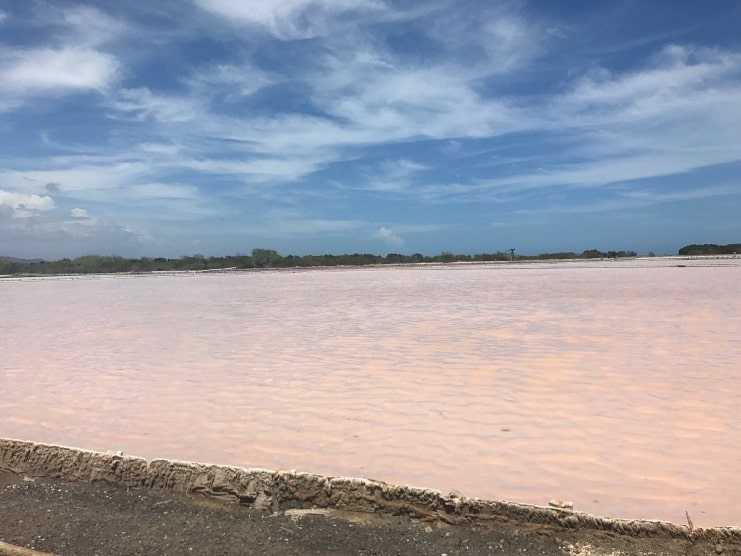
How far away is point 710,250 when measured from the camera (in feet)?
165

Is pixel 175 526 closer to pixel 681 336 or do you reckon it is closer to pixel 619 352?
pixel 619 352

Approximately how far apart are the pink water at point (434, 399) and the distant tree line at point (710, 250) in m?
44.2

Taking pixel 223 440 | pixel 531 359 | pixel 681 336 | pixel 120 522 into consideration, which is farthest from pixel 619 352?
pixel 120 522

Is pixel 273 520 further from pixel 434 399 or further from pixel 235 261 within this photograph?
pixel 235 261

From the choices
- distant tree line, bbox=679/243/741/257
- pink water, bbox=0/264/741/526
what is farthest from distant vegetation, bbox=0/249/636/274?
pink water, bbox=0/264/741/526

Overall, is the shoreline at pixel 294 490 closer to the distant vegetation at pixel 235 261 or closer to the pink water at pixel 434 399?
the pink water at pixel 434 399

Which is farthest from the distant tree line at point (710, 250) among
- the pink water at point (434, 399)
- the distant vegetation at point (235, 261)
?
the pink water at point (434, 399)

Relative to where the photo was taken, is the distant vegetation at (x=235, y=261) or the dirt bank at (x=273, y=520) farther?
the distant vegetation at (x=235, y=261)

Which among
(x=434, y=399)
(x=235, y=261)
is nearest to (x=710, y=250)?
(x=235, y=261)

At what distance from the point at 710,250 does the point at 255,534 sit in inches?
2179

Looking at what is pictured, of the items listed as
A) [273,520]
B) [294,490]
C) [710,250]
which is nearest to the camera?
[273,520]

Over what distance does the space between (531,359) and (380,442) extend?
3.36 m

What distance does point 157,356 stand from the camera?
7797 mm

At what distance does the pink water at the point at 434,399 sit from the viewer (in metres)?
3.41
